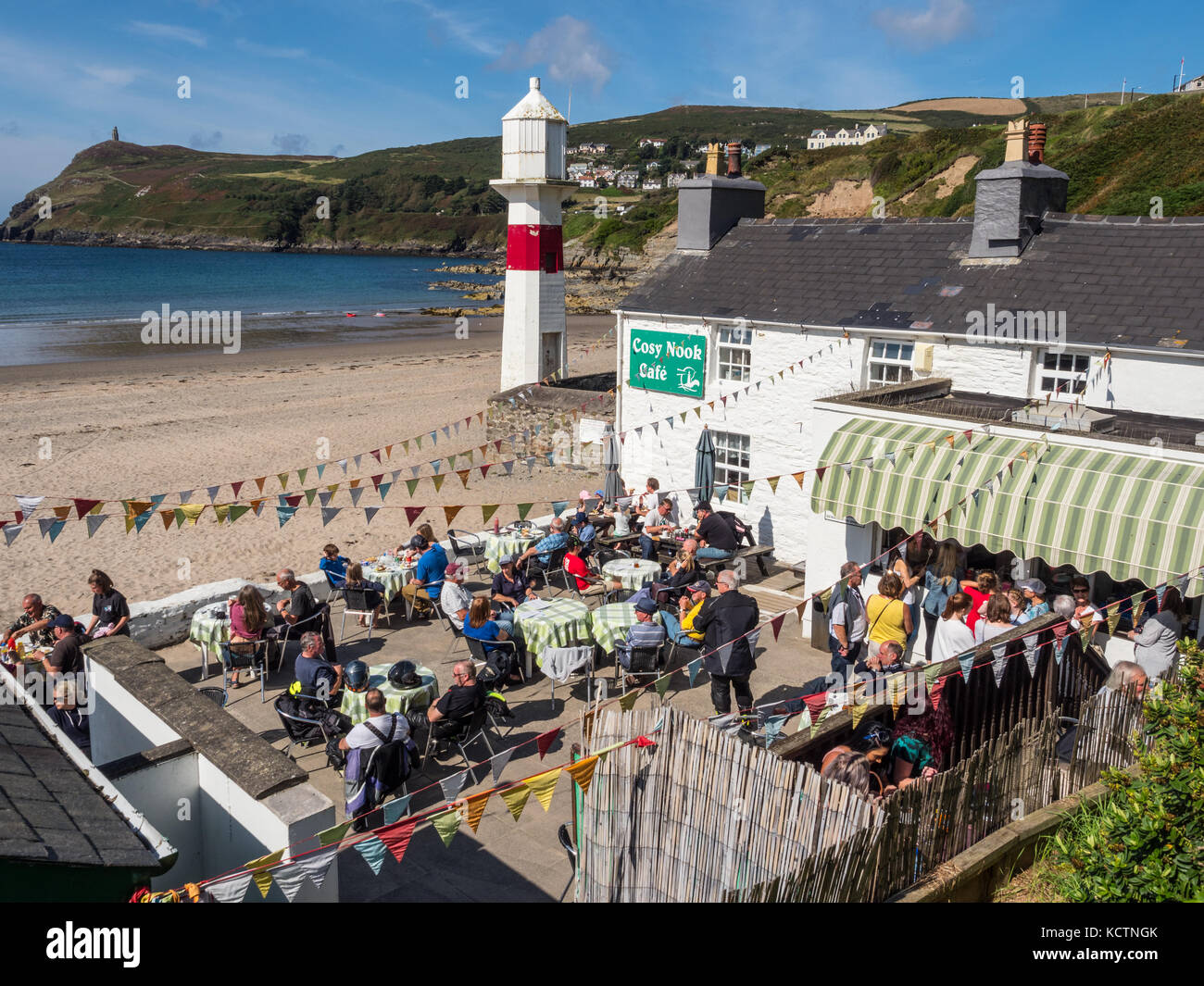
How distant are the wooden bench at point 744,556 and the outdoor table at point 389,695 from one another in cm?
534

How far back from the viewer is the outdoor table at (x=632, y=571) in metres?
12.4

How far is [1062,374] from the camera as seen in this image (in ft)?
43.2

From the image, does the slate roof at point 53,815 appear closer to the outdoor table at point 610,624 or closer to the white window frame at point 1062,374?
the outdoor table at point 610,624

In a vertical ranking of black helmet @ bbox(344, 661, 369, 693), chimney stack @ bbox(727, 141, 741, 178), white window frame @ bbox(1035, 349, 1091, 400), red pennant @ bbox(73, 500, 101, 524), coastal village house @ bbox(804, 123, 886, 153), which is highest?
coastal village house @ bbox(804, 123, 886, 153)

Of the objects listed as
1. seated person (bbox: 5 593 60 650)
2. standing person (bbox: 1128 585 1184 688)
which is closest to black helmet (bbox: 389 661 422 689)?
seated person (bbox: 5 593 60 650)

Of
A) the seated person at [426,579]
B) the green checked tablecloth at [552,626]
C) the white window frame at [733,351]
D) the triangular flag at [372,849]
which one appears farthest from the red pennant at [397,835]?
the white window frame at [733,351]

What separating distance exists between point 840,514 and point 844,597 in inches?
64.3

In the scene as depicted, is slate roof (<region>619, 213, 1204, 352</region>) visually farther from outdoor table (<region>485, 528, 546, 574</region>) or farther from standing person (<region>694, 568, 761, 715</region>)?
standing person (<region>694, 568, 761, 715</region>)

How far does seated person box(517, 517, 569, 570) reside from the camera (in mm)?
13328

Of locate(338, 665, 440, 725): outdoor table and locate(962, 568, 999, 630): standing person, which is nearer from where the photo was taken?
locate(338, 665, 440, 725): outdoor table

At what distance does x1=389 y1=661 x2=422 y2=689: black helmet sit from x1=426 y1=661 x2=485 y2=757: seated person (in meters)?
0.53

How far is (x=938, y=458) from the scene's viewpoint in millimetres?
11008
